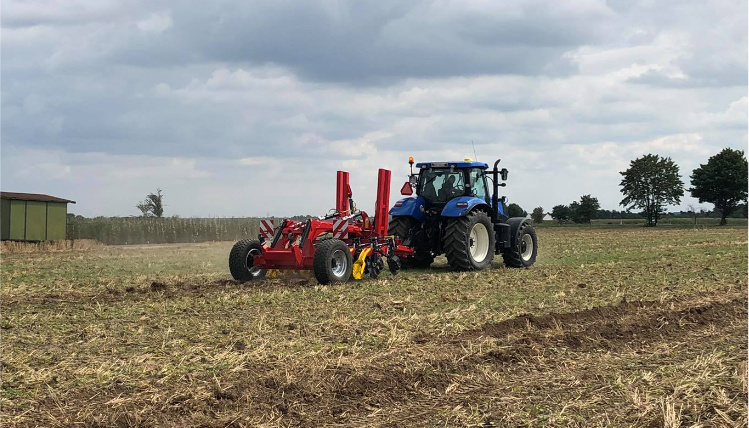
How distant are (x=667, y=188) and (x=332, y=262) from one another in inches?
2025

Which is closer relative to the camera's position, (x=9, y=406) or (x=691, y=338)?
(x=9, y=406)

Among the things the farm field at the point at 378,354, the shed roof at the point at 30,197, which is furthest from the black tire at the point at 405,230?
the shed roof at the point at 30,197

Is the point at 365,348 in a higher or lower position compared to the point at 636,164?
lower

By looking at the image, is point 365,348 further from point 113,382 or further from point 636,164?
point 636,164

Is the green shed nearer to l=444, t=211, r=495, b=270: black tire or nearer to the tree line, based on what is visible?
l=444, t=211, r=495, b=270: black tire

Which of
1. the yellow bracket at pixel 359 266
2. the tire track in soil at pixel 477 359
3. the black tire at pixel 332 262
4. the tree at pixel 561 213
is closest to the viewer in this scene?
the tire track in soil at pixel 477 359

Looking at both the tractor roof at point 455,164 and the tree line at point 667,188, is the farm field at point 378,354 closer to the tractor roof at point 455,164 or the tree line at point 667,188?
the tractor roof at point 455,164

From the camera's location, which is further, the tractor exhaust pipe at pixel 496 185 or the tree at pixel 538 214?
the tree at pixel 538 214

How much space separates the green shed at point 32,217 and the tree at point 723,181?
4506 centimetres

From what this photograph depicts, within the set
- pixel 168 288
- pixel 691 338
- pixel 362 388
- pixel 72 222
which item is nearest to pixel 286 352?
pixel 362 388

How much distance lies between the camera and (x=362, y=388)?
5391 mm

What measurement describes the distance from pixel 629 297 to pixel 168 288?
6924 millimetres

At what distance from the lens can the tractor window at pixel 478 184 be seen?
13867 mm

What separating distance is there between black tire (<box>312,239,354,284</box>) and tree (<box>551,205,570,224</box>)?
51.0 meters
